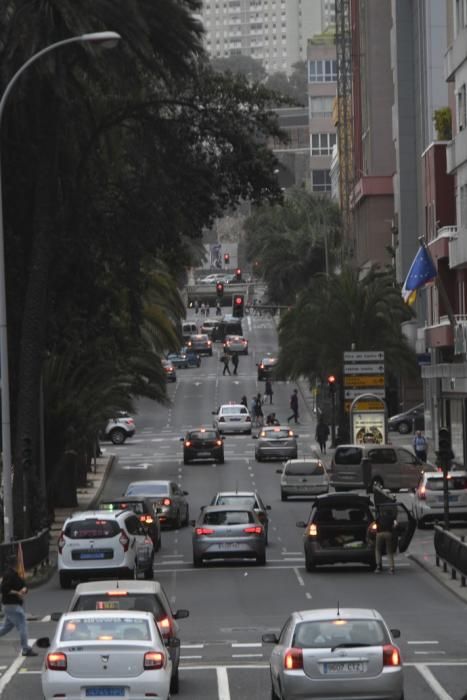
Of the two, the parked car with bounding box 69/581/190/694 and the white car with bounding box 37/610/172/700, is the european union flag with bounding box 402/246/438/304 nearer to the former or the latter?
the parked car with bounding box 69/581/190/694

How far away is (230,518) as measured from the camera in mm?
38062

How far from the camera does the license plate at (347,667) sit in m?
17.4

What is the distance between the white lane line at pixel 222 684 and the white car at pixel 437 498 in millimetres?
Result: 23773

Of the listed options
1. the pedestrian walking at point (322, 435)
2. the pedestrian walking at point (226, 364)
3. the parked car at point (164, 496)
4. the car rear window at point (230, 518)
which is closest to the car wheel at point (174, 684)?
the car rear window at point (230, 518)

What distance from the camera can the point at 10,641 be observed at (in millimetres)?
26906

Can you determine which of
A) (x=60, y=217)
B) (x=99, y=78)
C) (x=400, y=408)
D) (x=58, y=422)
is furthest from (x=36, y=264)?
(x=400, y=408)

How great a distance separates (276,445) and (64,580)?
39.4 m

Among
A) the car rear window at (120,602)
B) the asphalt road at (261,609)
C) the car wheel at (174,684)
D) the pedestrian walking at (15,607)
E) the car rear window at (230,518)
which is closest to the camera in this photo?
the car rear window at (120,602)

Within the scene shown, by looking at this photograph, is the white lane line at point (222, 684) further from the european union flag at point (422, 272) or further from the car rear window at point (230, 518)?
the european union flag at point (422, 272)

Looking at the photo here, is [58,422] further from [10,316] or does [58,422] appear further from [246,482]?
[246,482]

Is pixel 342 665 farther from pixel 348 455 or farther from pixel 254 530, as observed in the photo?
pixel 348 455

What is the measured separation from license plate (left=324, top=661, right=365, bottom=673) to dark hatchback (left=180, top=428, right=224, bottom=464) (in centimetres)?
5641

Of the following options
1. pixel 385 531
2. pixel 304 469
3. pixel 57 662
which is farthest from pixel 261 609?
pixel 304 469

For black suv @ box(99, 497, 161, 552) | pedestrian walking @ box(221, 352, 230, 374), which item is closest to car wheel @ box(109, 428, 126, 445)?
pedestrian walking @ box(221, 352, 230, 374)
